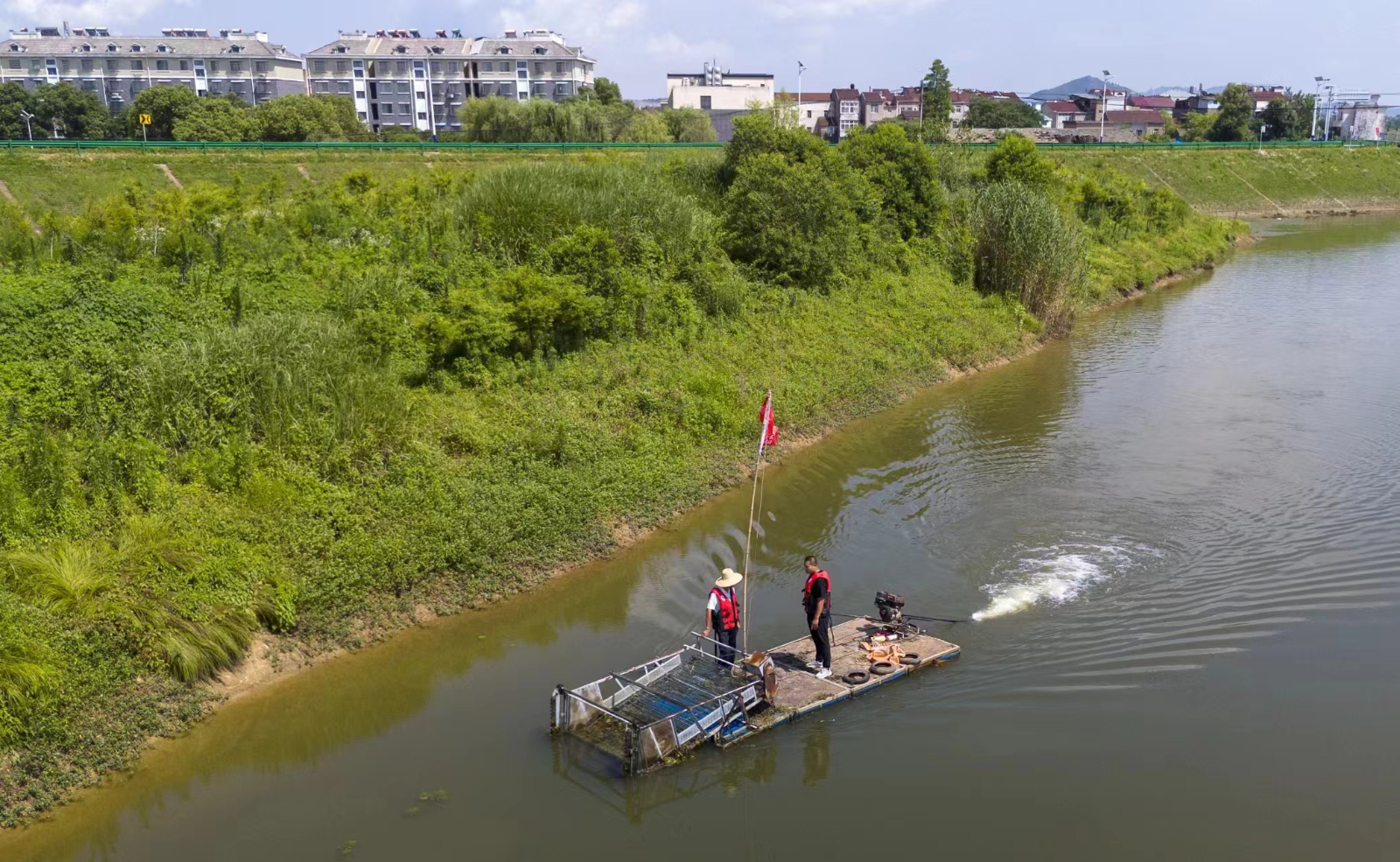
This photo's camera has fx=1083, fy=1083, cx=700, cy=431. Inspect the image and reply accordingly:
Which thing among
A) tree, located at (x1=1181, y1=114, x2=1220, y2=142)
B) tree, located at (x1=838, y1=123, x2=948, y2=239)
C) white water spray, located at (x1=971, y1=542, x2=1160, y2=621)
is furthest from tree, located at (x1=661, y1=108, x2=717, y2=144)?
white water spray, located at (x1=971, y1=542, x2=1160, y2=621)

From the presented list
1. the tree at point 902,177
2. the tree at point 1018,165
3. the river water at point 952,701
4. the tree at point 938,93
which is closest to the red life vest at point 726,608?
the river water at point 952,701

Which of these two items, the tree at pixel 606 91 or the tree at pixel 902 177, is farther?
the tree at pixel 606 91

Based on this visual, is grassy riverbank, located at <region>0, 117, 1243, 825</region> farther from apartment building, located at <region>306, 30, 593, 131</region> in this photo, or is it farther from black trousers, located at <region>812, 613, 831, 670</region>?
apartment building, located at <region>306, 30, 593, 131</region>

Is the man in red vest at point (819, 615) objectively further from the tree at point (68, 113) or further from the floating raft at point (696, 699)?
the tree at point (68, 113)

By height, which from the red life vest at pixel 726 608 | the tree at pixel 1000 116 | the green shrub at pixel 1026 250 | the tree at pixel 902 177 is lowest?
the red life vest at pixel 726 608

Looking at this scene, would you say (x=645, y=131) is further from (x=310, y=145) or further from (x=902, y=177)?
(x=902, y=177)

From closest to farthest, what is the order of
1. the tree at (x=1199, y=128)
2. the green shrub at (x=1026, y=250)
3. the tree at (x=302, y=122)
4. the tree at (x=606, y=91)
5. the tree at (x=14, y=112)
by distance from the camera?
the green shrub at (x=1026, y=250)
the tree at (x=302, y=122)
the tree at (x=14, y=112)
the tree at (x=606, y=91)
the tree at (x=1199, y=128)

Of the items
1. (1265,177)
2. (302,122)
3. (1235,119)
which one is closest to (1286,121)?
(1235,119)
